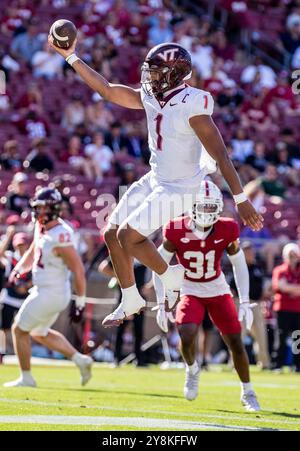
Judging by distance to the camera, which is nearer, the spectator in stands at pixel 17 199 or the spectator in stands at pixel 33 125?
the spectator in stands at pixel 17 199

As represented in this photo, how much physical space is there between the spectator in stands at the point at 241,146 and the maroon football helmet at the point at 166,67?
11.1 m

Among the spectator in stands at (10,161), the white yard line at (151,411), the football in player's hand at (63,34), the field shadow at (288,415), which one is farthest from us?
the spectator in stands at (10,161)

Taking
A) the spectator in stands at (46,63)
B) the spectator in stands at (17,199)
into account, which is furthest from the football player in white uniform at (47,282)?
the spectator in stands at (46,63)

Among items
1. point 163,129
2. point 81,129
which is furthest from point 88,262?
point 163,129

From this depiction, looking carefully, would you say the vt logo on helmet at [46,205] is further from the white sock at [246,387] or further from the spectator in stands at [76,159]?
the spectator in stands at [76,159]

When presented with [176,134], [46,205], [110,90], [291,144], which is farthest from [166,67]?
[291,144]

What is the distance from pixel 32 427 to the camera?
6.75 m

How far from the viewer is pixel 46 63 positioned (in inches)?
690

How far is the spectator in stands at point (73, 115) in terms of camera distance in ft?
55.6

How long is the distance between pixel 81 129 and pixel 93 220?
1.88 m

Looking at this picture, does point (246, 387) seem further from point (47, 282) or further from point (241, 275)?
point (47, 282)

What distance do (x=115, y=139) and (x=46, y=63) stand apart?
167 centimetres

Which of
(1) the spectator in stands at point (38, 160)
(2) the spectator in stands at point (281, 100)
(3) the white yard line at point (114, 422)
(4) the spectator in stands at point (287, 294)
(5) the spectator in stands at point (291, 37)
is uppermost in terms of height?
(5) the spectator in stands at point (291, 37)
